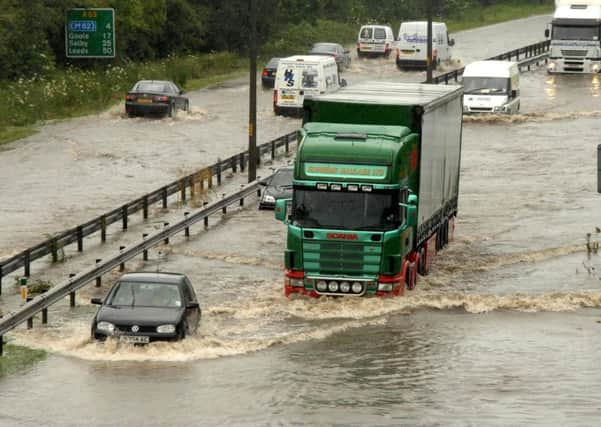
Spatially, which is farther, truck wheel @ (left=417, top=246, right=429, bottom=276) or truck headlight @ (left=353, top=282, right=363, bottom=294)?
truck wheel @ (left=417, top=246, right=429, bottom=276)

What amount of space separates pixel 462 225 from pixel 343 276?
11.5 m

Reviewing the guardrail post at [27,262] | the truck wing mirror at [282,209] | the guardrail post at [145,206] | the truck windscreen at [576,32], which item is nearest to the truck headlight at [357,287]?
the truck wing mirror at [282,209]

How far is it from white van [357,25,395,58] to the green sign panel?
27747 millimetres

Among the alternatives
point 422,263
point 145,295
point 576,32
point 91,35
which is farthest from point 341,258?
point 576,32

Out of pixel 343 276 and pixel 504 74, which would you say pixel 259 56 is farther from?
pixel 343 276

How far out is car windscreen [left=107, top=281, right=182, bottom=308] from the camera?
78.6 feet

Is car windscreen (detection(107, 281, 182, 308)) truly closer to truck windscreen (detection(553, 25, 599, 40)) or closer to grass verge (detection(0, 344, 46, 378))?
grass verge (detection(0, 344, 46, 378))

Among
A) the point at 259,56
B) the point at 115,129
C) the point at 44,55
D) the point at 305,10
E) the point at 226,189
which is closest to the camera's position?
the point at 226,189

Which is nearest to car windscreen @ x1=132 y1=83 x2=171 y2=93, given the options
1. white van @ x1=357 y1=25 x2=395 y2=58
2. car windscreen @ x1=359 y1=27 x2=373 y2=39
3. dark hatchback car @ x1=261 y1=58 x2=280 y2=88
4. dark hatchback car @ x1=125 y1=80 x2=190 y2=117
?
dark hatchback car @ x1=125 y1=80 x2=190 y2=117

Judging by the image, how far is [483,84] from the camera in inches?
2247

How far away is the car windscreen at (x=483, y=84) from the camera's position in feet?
187

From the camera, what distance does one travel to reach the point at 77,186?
141ft

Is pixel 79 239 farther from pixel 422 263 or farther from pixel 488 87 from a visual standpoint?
pixel 488 87

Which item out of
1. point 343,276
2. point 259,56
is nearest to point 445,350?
point 343,276
